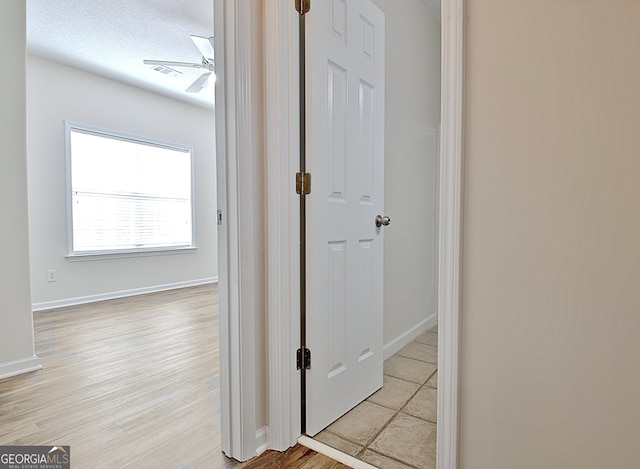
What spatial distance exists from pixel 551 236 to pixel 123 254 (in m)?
4.66

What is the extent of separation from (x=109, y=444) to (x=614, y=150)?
1965mm

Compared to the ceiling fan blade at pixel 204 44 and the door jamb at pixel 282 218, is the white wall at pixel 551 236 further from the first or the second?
the ceiling fan blade at pixel 204 44

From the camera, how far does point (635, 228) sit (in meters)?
0.74

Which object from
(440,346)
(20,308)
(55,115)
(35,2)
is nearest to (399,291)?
(440,346)

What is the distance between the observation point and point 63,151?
12.5 ft

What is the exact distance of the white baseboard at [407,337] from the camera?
2.36m

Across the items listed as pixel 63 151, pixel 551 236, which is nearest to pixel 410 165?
pixel 551 236

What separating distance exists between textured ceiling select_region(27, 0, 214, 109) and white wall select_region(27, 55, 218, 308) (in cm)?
24

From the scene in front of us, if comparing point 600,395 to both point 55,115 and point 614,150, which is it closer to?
point 614,150

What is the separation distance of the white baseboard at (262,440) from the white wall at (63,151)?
3601 mm

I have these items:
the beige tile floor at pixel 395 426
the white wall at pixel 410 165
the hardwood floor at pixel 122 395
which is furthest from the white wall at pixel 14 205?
the white wall at pixel 410 165

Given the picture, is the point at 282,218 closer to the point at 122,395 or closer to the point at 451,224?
the point at 451,224

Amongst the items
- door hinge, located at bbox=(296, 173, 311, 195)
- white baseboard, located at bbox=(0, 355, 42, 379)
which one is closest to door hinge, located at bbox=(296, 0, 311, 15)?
door hinge, located at bbox=(296, 173, 311, 195)

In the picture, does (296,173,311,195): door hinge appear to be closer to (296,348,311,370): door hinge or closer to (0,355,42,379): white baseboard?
(296,348,311,370): door hinge
